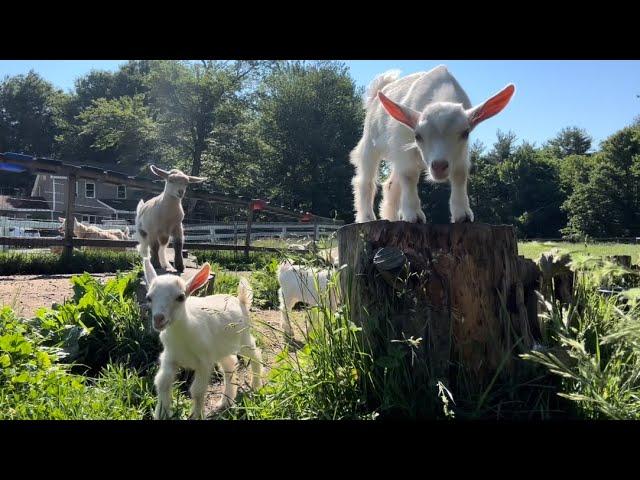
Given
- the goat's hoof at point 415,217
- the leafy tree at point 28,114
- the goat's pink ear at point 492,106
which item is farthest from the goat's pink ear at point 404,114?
the leafy tree at point 28,114

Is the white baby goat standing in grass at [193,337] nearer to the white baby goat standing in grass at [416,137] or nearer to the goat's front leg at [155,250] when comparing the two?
the white baby goat standing in grass at [416,137]

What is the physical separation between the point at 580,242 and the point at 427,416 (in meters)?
2.63

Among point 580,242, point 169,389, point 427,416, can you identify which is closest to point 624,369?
point 427,416

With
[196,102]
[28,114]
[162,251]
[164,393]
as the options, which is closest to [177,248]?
[162,251]

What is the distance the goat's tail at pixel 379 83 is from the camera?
15.4 feet

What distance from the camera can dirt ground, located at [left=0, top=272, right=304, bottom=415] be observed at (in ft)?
13.5

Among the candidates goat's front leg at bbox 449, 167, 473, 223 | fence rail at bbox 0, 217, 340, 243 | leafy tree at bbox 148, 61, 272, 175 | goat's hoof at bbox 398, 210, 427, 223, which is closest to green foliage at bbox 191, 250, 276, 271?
fence rail at bbox 0, 217, 340, 243

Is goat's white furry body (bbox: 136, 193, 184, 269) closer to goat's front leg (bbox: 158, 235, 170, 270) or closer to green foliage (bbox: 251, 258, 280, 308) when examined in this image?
goat's front leg (bbox: 158, 235, 170, 270)

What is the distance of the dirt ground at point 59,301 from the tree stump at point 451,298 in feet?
3.39

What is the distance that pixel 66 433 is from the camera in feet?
7.32

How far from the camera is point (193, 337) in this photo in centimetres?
362

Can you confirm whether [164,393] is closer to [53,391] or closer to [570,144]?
[53,391]

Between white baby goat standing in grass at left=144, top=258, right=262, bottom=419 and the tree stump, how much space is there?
3.08ft

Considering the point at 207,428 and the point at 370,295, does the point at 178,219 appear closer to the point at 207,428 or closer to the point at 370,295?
the point at 370,295
